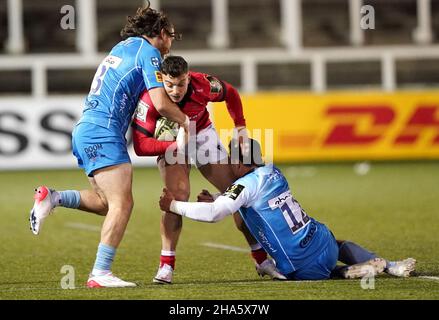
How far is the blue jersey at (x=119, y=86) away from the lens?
7910mm

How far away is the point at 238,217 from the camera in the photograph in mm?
8297

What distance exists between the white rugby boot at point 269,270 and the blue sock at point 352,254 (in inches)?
18.4

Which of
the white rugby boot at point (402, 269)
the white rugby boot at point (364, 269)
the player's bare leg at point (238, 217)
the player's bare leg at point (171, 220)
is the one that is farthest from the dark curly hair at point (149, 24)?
the white rugby boot at point (402, 269)

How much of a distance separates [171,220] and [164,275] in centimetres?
41

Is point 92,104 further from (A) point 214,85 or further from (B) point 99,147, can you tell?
(A) point 214,85

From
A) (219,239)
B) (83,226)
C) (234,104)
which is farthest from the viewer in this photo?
(83,226)

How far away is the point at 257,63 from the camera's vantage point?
22.2 m

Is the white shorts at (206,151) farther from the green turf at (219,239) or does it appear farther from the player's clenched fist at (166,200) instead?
the green turf at (219,239)

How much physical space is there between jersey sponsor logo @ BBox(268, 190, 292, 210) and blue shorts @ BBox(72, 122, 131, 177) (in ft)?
3.50

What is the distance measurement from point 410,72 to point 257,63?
3.41m

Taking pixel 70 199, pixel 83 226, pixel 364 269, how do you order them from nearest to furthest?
pixel 364 269 → pixel 70 199 → pixel 83 226

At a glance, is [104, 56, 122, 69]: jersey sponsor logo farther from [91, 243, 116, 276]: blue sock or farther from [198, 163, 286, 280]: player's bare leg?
[91, 243, 116, 276]: blue sock

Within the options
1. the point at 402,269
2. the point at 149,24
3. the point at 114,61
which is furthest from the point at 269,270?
Result: the point at 149,24
